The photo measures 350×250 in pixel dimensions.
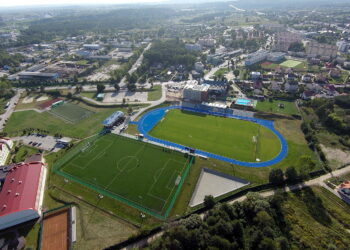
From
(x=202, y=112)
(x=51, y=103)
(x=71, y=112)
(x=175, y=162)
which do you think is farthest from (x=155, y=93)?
(x=175, y=162)

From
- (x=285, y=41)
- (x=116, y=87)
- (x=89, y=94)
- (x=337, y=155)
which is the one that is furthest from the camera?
(x=285, y=41)

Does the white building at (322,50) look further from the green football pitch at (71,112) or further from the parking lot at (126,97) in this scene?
the green football pitch at (71,112)

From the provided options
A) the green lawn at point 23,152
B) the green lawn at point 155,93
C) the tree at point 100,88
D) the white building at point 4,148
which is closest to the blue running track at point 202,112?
the green lawn at point 155,93

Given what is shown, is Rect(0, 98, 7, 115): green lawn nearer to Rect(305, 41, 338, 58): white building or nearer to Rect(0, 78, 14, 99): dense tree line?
Rect(0, 78, 14, 99): dense tree line

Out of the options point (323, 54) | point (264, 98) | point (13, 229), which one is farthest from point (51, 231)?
point (323, 54)

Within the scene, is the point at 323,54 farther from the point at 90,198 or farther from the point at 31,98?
the point at 31,98

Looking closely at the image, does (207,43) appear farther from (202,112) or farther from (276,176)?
(276,176)
